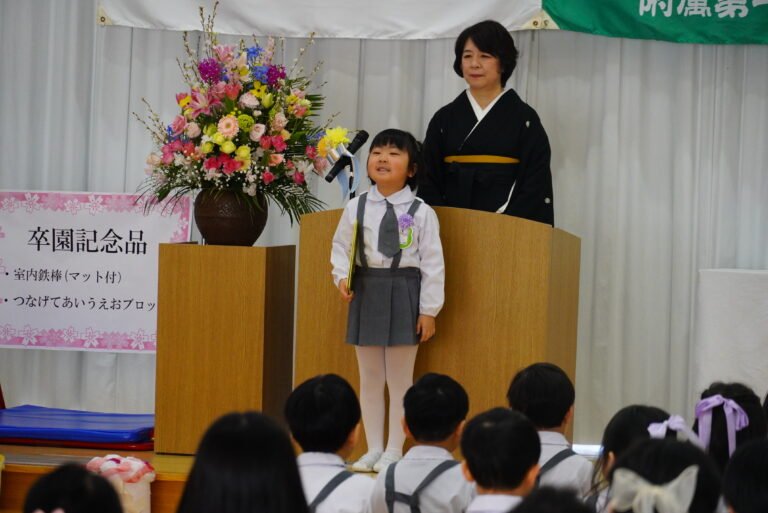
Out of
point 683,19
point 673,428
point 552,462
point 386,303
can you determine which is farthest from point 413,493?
point 683,19

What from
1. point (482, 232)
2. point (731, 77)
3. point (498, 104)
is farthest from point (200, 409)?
point (731, 77)

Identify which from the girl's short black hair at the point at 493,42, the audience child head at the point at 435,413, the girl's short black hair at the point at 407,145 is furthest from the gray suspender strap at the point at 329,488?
the girl's short black hair at the point at 493,42

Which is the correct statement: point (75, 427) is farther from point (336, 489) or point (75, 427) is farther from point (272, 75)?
point (336, 489)

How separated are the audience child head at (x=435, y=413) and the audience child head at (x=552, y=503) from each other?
1110 mm

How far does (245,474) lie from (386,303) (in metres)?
2.09

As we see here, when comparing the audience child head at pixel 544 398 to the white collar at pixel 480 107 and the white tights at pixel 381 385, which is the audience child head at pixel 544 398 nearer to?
the white tights at pixel 381 385

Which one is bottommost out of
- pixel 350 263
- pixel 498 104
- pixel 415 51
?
pixel 350 263

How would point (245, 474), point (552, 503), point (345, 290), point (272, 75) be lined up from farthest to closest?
1. point (272, 75)
2. point (345, 290)
3. point (245, 474)
4. point (552, 503)

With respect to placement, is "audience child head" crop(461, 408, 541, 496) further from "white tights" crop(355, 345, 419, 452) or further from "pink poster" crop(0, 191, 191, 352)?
"pink poster" crop(0, 191, 191, 352)

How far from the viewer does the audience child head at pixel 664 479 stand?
1.68m

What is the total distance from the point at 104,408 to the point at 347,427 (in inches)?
125

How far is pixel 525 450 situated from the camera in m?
2.08

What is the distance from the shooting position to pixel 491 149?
4.13 m

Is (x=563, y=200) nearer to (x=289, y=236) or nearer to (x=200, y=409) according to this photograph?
(x=289, y=236)
